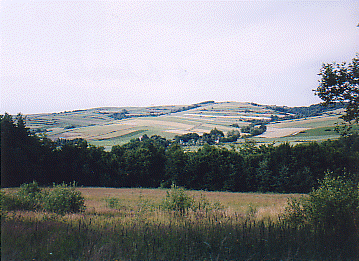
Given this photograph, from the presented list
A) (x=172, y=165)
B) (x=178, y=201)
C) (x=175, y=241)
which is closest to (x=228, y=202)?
(x=178, y=201)

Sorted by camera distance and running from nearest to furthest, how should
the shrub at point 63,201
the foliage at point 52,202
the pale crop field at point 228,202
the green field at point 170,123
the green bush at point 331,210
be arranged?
the green bush at point 331,210 < the foliage at point 52,202 < the pale crop field at point 228,202 < the shrub at point 63,201 < the green field at point 170,123

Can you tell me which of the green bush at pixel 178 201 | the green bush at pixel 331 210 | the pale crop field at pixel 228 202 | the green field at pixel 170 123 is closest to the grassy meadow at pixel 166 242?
the green bush at pixel 331 210

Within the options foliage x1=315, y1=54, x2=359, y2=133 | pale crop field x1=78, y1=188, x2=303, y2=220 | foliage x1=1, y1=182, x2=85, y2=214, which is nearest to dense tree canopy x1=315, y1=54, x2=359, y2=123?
foliage x1=315, y1=54, x2=359, y2=133

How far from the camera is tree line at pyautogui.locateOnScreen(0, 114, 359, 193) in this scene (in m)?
36.2

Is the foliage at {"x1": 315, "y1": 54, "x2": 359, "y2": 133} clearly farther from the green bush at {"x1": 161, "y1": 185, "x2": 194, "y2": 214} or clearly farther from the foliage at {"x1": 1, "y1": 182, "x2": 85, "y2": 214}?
the foliage at {"x1": 1, "y1": 182, "x2": 85, "y2": 214}

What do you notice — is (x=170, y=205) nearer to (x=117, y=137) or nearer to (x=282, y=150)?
(x=282, y=150)

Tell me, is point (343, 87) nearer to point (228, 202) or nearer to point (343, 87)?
point (343, 87)

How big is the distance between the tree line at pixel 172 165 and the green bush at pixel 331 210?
33.0m

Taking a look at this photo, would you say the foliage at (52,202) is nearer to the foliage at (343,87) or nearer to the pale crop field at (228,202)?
the pale crop field at (228,202)

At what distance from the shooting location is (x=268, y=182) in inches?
1526

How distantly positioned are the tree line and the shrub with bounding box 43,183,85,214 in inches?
1111

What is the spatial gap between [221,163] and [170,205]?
32817 mm

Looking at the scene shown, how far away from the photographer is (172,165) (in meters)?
43.1

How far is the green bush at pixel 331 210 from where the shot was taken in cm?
544
